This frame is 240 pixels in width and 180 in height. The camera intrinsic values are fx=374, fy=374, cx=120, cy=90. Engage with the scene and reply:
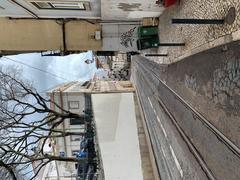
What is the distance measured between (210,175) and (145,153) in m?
8.31

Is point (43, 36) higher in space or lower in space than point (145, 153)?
higher

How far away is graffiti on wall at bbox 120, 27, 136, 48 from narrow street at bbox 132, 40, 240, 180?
3512mm

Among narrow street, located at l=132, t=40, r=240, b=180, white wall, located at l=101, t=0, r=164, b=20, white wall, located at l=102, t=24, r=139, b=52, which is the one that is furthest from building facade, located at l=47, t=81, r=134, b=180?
narrow street, located at l=132, t=40, r=240, b=180

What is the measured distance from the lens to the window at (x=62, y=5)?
1147 cm

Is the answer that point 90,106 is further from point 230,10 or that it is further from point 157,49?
point 230,10

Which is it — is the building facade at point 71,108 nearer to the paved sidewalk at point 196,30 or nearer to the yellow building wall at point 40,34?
the yellow building wall at point 40,34

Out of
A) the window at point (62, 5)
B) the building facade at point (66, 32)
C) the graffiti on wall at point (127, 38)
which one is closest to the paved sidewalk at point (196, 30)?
the graffiti on wall at point (127, 38)

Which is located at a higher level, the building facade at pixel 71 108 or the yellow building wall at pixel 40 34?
the yellow building wall at pixel 40 34

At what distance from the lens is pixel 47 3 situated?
462 inches

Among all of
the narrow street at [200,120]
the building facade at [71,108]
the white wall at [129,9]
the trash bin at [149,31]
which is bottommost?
the building facade at [71,108]

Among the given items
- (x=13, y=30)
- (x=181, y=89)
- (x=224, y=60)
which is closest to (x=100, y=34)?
(x=13, y=30)

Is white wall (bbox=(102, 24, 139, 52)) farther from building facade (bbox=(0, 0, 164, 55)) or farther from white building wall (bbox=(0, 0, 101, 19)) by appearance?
white building wall (bbox=(0, 0, 101, 19))

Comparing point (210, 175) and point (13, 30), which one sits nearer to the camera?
point (210, 175)

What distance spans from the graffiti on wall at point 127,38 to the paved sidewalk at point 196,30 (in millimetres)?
1928
